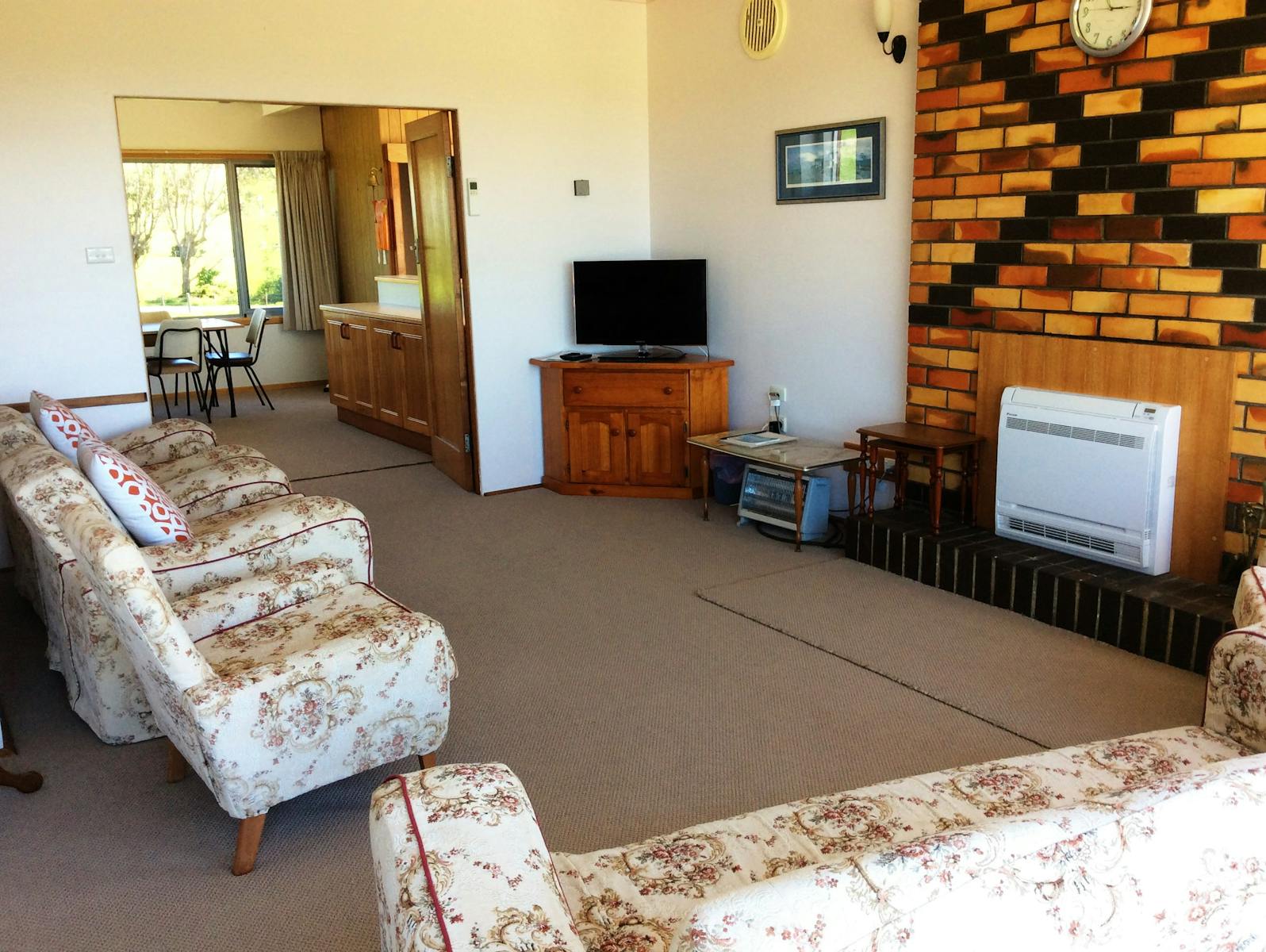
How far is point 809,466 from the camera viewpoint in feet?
15.3

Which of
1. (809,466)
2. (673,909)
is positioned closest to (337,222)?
(809,466)

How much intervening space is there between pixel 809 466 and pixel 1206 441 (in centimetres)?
159

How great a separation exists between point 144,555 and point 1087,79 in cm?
353

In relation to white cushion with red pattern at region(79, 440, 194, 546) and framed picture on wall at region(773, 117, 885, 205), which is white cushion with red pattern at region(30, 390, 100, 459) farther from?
framed picture on wall at region(773, 117, 885, 205)

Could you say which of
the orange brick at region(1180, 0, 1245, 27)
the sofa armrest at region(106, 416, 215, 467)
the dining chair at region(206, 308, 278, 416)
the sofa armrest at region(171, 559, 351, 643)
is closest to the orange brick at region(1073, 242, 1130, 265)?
the orange brick at region(1180, 0, 1245, 27)

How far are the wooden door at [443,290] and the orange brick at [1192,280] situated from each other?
11.5ft

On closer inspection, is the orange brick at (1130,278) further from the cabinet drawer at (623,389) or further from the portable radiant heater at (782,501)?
the cabinet drawer at (623,389)

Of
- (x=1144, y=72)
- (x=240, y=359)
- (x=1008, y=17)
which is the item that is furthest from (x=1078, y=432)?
(x=240, y=359)

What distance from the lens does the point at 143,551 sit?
307 centimetres

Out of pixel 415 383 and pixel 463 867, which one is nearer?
pixel 463 867

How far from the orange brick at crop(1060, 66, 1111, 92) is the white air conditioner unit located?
110 cm

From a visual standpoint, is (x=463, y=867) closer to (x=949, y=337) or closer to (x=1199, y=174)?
(x=1199, y=174)

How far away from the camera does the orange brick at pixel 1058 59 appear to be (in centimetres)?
385

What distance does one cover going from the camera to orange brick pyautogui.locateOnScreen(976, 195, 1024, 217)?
4.14 metres
